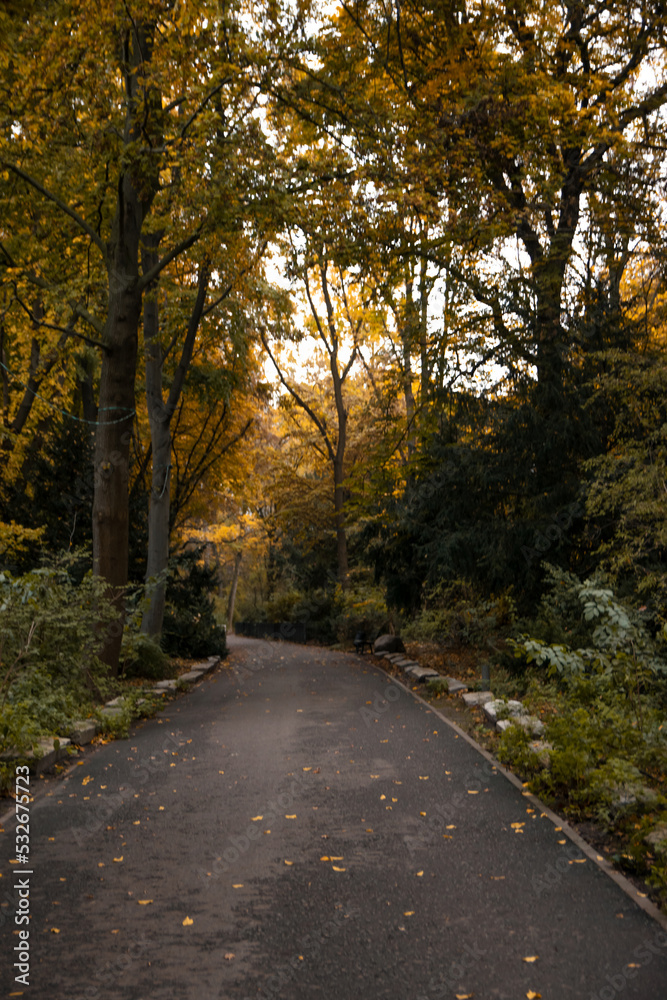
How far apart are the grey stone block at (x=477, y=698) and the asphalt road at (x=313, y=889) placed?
2508 millimetres

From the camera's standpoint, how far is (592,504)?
10.2 meters

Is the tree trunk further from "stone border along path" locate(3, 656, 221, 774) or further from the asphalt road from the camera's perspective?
the asphalt road

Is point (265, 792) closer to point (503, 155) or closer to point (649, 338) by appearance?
point (649, 338)

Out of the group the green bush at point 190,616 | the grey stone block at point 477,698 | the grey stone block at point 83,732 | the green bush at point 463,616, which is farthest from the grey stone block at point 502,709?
the green bush at point 190,616

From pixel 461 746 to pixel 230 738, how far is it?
277 cm

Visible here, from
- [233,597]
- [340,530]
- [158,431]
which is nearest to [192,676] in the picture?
[158,431]

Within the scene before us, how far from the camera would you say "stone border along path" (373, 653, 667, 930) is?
14.0ft

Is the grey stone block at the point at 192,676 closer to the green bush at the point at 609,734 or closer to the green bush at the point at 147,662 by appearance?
the green bush at the point at 147,662

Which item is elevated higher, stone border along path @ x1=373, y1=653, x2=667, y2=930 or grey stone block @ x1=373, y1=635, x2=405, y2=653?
stone border along path @ x1=373, y1=653, x2=667, y2=930

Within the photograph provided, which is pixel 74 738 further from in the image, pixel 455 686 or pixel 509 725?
pixel 455 686

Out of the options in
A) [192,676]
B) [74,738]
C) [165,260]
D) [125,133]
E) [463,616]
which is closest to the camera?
[74,738]
